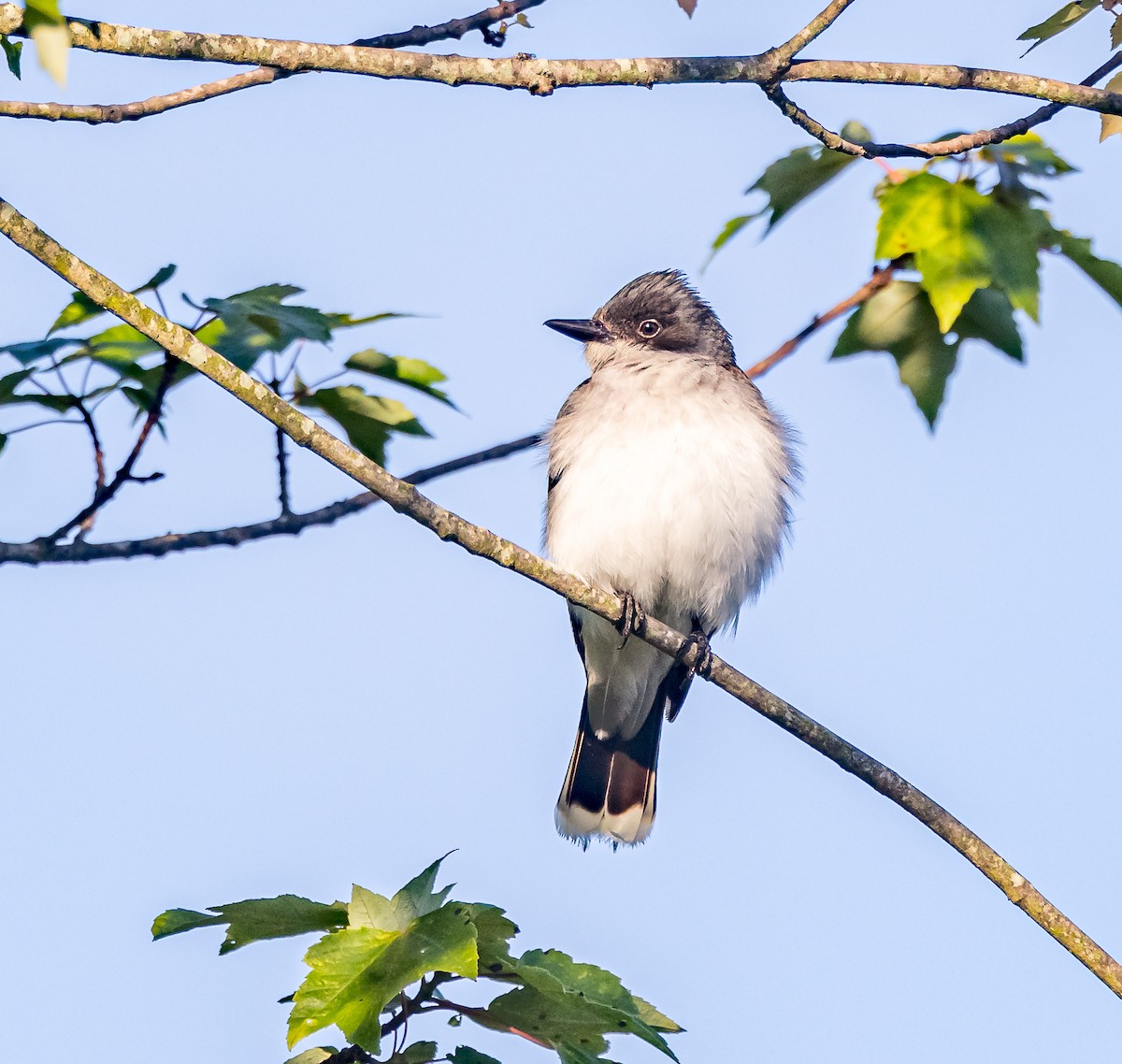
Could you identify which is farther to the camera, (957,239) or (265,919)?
(957,239)

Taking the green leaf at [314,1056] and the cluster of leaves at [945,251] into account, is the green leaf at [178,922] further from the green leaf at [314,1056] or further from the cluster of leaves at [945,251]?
the cluster of leaves at [945,251]

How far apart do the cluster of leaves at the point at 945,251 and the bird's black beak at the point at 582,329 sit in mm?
2073

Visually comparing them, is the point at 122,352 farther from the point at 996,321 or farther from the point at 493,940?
the point at 996,321

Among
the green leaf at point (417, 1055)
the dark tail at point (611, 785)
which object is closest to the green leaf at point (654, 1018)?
the green leaf at point (417, 1055)

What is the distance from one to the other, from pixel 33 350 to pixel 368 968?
93.0 inches

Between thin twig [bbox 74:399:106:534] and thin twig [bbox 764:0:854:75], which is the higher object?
thin twig [bbox 764:0:854:75]

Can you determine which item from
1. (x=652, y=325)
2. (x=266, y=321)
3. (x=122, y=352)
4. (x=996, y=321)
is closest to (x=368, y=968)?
(x=266, y=321)

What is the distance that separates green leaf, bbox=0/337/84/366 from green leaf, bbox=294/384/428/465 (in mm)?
993

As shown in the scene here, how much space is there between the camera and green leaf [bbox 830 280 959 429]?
5.45 m

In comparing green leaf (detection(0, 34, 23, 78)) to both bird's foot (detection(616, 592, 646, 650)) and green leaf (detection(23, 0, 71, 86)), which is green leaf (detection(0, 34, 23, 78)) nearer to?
green leaf (detection(23, 0, 71, 86))

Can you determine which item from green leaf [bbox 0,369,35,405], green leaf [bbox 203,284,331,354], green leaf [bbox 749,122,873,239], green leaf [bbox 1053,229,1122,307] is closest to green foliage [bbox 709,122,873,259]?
green leaf [bbox 749,122,873,239]

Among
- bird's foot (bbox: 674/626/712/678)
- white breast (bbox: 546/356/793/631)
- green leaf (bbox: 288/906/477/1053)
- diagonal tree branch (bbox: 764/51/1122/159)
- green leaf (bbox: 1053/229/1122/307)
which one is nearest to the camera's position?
green leaf (bbox: 288/906/477/1053)

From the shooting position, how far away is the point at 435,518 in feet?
14.0

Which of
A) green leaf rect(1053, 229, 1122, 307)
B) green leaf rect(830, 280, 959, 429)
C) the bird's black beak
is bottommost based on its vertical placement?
green leaf rect(830, 280, 959, 429)
